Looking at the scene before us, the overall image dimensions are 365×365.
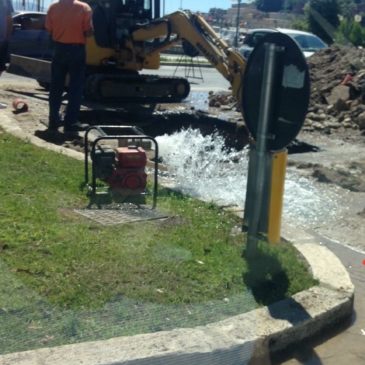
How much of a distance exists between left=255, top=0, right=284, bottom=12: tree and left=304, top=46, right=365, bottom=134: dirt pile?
68643 mm

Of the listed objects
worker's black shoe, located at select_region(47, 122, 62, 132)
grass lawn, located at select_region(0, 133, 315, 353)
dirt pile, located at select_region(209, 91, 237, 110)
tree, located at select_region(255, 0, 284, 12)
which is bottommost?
tree, located at select_region(255, 0, 284, 12)

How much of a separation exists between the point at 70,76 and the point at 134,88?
5832 millimetres

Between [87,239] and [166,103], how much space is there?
1216cm

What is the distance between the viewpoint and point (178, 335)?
4.47m

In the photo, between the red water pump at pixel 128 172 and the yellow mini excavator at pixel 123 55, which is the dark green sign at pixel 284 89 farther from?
the yellow mini excavator at pixel 123 55

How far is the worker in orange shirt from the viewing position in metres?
10.7

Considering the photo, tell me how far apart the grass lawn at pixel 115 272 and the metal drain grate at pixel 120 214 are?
0.40 feet

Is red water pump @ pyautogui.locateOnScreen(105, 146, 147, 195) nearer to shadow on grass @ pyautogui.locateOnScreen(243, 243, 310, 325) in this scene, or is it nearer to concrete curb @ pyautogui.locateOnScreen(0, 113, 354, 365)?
shadow on grass @ pyautogui.locateOnScreen(243, 243, 310, 325)

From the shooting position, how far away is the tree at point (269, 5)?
8856 cm

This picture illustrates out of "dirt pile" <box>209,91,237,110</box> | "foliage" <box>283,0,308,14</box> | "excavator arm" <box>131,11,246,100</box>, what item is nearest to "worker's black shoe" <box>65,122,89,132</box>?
"excavator arm" <box>131,11,246,100</box>

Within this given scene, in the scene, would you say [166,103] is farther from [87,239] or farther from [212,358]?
[212,358]

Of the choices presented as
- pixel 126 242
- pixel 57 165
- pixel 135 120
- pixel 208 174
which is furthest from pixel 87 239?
pixel 135 120

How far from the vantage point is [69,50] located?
Answer: 1086 cm

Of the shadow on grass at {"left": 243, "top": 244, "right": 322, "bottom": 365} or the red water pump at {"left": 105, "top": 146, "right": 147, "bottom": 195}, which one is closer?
the shadow on grass at {"left": 243, "top": 244, "right": 322, "bottom": 365}
